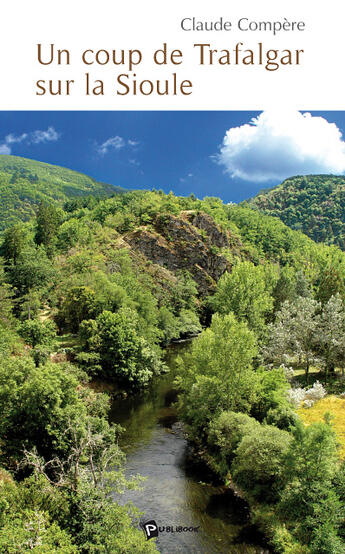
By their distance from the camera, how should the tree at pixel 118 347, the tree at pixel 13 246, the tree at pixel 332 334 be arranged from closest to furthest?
the tree at pixel 332 334, the tree at pixel 118 347, the tree at pixel 13 246

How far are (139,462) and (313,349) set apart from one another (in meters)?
27.8

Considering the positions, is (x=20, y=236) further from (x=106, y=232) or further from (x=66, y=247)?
(x=106, y=232)

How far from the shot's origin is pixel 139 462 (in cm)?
2848

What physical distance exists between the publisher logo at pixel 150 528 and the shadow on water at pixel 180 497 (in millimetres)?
342

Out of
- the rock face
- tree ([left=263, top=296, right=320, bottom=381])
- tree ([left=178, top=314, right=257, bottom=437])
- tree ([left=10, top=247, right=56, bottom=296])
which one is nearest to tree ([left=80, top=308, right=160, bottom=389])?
tree ([left=178, top=314, right=257, bottom=437])

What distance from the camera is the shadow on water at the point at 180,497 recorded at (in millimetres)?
20047

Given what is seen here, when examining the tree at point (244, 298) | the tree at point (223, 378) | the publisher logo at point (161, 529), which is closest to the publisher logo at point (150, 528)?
the publisher logo at point (161, 529)

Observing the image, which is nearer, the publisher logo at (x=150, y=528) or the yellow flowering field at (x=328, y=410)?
the publisher logo at (x=150, y=528)

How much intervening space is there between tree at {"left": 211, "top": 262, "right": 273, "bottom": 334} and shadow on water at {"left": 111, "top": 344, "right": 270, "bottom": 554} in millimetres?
23627

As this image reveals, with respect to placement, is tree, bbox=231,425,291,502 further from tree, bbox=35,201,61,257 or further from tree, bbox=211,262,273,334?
tree, bbox=35,201,61,257

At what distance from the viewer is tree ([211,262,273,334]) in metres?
56.2

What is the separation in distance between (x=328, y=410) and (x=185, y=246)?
75.9 meters

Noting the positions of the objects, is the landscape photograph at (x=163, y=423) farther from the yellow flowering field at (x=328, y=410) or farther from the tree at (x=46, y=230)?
the tree at (x=46, y=230)
